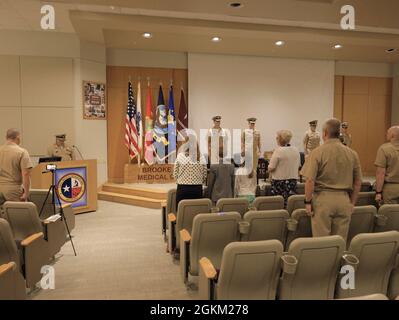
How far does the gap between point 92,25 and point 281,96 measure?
18.4 ft

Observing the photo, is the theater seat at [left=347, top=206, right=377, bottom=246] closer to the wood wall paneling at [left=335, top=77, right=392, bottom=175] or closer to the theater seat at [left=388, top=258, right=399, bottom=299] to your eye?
the theater seat at [left=388, top=258, right=399, bottom=299]

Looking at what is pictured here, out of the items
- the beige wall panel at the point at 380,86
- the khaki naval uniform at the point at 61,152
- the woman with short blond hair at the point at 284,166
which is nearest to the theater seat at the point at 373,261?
the woman with short blond hair at the point at 284,166

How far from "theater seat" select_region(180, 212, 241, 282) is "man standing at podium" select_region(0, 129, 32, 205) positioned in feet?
7.83

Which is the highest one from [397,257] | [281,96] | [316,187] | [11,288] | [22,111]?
[281,96]

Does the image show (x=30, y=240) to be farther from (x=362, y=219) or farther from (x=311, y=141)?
(x=311, y=141)

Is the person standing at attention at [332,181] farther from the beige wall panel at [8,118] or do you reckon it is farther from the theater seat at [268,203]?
the beige wall panel at [8,118]

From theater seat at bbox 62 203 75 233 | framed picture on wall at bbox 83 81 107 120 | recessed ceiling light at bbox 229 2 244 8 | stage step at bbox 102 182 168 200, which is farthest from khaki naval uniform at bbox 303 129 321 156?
theater seat at bbox 62 203 75 233

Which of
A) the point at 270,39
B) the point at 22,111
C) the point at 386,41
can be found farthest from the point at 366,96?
the point at 22,111

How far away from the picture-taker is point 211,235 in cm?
298

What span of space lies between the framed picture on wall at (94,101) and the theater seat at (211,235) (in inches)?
235

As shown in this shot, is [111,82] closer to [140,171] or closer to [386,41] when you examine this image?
[140,171]

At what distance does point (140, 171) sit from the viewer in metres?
8.49

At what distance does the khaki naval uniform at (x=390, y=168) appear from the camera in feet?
12.6

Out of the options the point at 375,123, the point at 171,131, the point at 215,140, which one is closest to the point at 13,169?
the point at 171,131
